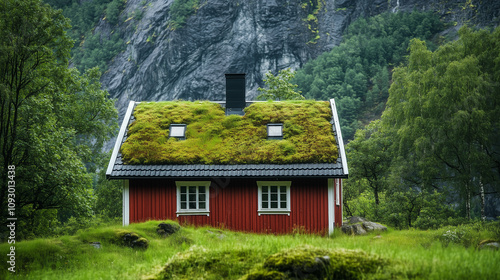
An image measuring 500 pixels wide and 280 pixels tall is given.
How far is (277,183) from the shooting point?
18141 millimetres

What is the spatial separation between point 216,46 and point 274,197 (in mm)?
100329

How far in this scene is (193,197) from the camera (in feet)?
60.8

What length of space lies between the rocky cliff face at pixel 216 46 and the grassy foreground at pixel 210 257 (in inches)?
3765

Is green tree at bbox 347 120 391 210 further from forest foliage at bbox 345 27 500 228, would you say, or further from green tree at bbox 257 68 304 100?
green tree at bbox 257 68 304 100

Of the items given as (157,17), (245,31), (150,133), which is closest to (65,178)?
(150,133)

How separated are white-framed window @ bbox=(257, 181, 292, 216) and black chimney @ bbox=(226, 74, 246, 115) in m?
4.97

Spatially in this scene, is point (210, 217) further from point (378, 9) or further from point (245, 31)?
point (378, 9)

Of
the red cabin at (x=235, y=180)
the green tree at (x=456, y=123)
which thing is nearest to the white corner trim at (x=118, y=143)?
the red cabin at (x=235, y=180)

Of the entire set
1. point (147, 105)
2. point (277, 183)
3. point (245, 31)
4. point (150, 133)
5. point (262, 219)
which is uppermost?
point (245, 31)

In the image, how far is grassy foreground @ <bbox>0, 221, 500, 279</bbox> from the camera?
724 centimetres

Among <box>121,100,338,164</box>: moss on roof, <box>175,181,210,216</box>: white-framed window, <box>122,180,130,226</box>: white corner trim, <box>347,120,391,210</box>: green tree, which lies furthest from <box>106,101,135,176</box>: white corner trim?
<box>347,120,391,210</box>: green tree

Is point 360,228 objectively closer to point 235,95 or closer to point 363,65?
point 235,95

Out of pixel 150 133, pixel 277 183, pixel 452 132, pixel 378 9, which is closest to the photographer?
pixel 277 183

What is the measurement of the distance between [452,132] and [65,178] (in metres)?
20.3
